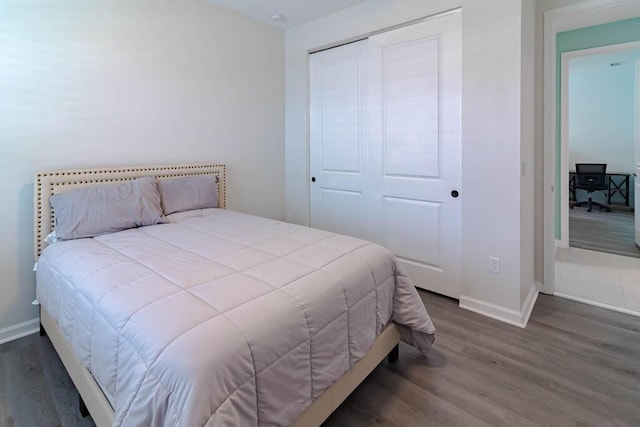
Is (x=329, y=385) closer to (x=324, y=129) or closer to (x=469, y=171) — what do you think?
(x=469, y=171)

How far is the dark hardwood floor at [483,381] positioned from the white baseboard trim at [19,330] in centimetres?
6

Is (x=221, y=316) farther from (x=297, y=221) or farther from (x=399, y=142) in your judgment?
(x=297, y=221)

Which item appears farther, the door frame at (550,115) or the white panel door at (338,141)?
the white panel door at (338,141)

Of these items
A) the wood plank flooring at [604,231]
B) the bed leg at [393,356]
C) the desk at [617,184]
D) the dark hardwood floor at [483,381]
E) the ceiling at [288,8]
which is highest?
the ceiling at [288,8]

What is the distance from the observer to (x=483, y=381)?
1.72 m

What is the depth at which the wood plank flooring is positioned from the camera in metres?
3.94

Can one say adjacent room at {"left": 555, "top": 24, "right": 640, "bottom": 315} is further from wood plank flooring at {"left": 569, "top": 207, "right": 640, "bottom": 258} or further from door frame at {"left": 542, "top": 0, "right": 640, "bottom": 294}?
door frame at {"left": 542, "top": 0, "right": 640, "bottom": 294}

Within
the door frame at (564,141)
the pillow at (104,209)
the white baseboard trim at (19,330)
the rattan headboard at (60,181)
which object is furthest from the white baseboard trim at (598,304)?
the white baseboard trim at (19,330)

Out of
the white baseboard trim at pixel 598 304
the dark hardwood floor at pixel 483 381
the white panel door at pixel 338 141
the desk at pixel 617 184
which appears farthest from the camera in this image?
the desk at pixel 617 184

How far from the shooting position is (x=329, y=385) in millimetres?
1292

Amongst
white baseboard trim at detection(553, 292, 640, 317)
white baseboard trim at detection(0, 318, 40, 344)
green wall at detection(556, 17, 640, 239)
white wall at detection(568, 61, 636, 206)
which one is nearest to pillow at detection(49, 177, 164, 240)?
white baseboard trim at detection(0, 318, 40, 344)

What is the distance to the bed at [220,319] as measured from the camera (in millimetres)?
932

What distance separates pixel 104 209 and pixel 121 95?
954 millimetres

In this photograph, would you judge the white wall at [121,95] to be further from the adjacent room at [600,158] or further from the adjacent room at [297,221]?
the adjacent room at [600,158]
